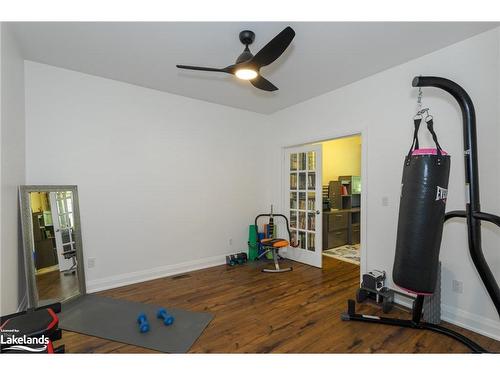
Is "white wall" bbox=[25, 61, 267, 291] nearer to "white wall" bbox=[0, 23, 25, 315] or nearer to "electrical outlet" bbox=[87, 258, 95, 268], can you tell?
"electrical outlet" bbox=[87, 258, 95, 268]

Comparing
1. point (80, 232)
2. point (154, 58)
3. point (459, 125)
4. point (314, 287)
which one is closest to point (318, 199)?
point (314, 287)

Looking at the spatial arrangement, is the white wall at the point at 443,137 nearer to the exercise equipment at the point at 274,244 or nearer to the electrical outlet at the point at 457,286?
the electrical outlet at the point at 457,286

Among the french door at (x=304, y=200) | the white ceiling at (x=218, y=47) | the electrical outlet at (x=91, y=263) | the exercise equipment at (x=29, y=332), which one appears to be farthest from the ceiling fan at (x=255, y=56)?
the electrical outlet at (x=91, y=263)

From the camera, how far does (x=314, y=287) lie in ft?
10.6

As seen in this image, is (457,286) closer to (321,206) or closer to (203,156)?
(321,206)

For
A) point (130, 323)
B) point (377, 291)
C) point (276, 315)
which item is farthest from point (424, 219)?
point (130, 323)

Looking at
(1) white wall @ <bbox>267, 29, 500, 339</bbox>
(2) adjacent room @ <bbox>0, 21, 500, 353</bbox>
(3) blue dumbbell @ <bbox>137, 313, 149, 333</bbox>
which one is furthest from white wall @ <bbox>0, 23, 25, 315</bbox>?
(1) white wall @ <bbox>267, 29, 500, 339</bbox>

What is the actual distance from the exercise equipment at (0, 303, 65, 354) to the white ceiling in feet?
7.38

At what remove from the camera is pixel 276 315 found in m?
2.53

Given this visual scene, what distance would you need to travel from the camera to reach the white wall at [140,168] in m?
2.95

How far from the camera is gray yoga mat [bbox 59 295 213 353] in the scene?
2094 millimetres

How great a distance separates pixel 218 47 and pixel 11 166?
7.25 feet

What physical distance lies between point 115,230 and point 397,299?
358cm
